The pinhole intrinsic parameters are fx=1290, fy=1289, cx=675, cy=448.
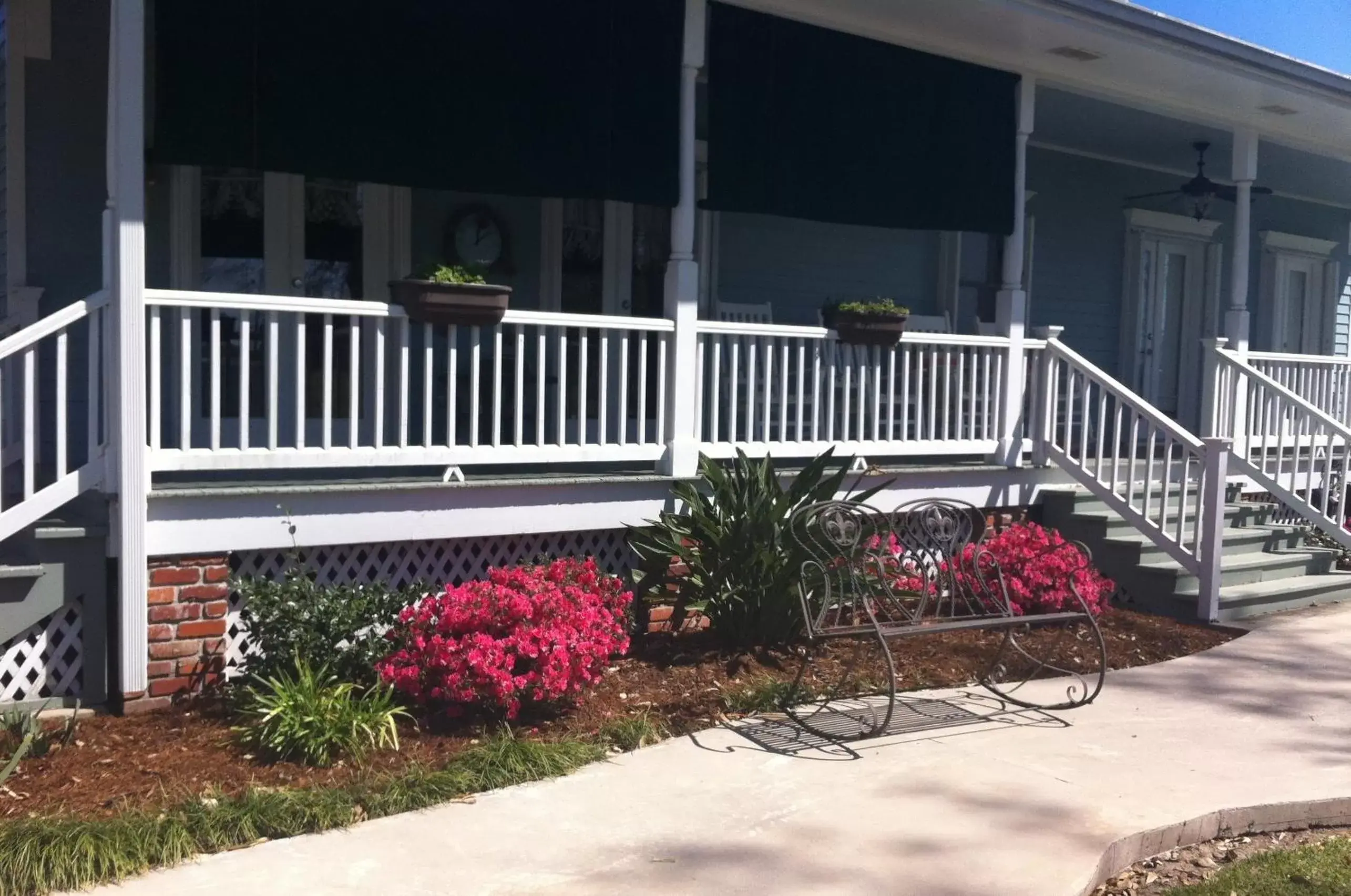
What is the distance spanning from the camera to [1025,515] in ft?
30.7

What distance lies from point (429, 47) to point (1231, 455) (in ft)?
21.3

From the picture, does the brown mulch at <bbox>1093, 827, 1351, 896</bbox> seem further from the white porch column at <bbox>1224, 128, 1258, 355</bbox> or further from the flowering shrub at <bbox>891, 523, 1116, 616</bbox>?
the white porch column at <bbox>1224, 128, 1258, 355</bbox>

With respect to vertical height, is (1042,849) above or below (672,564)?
below

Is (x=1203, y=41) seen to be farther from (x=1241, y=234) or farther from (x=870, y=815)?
(x=870, y=815)

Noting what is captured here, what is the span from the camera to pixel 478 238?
8.85m

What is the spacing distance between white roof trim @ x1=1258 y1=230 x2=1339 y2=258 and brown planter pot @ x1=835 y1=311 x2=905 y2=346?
876 centimetres

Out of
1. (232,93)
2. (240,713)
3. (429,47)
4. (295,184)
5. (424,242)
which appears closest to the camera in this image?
(240,713)

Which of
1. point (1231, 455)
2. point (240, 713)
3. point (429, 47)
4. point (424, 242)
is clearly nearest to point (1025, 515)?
point (1231, 455)

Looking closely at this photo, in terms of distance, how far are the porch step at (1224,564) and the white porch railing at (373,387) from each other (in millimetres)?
3149

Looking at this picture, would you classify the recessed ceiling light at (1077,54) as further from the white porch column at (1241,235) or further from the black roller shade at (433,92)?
the black roller shade at (433,92)

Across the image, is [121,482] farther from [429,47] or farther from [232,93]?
[429,47]

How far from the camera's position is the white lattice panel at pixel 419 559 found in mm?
→ 6211

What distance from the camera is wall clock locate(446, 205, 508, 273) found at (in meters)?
8.71

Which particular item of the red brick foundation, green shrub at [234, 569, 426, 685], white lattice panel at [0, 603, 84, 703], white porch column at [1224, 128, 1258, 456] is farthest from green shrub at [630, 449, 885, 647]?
white porch column at [1224, 128, 1258, 456]
